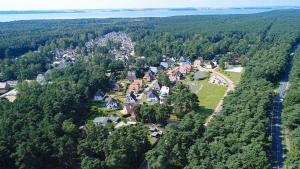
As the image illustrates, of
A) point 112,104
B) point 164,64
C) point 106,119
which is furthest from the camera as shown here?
point 164,64

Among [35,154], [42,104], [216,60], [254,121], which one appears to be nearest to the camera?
[35,154]

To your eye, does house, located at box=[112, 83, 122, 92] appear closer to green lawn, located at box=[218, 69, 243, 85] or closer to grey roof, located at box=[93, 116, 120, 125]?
grey roof, located at box=[93, 116, 120, 125]

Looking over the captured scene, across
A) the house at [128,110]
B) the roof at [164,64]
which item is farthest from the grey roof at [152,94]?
the roof at [164,64]

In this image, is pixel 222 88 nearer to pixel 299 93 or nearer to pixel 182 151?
pixel 299 93

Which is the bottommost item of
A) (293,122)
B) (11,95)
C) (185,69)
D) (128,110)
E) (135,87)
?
(11,95)

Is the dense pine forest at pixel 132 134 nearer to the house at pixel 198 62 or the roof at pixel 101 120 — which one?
the roof at pixel 101 120

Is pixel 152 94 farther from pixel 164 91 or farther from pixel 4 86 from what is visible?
pixel 4 86

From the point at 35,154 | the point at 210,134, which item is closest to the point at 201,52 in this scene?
the point at 210,134

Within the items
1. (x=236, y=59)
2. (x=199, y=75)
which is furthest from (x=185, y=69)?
(x=236, y=59)
